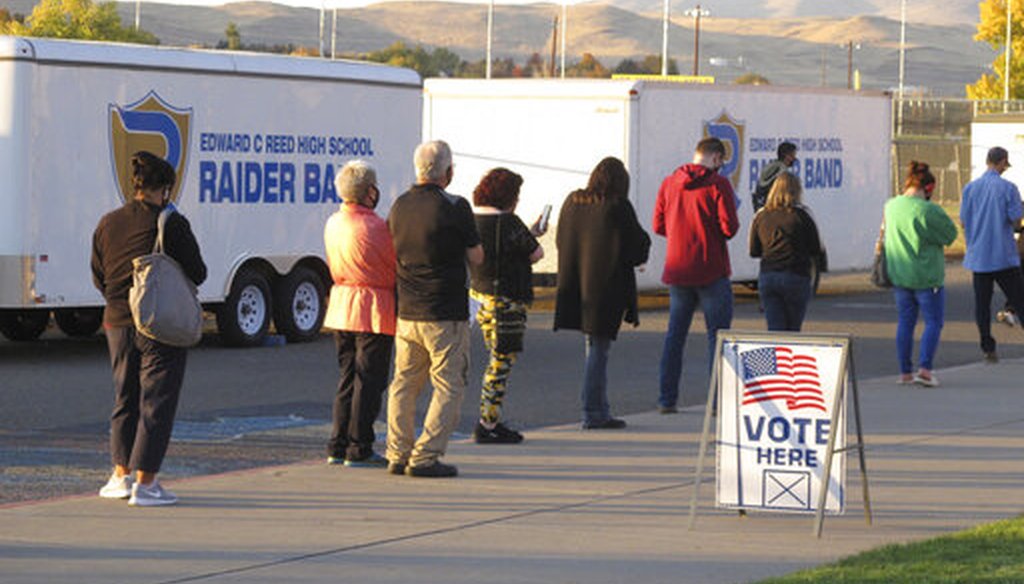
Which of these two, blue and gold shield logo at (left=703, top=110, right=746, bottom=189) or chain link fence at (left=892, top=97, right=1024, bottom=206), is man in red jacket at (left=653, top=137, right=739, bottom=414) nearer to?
blue and gold shield logo at (left=703, top=110, right=746, bottom=189)

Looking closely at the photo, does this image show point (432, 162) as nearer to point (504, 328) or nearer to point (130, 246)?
point (504, 328)

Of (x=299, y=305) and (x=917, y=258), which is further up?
(x=917, y=258)

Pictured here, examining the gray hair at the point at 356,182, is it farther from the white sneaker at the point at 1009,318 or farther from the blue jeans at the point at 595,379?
the white sneaker at the point at 1009,318

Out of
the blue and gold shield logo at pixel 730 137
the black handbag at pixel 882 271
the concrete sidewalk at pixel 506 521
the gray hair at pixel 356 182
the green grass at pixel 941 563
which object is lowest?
the concrete sidewalk at pixel 506 521

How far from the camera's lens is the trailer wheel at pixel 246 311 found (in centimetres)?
1991

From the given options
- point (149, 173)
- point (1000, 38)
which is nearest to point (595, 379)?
point (149, 173)

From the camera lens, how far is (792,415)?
1028cm

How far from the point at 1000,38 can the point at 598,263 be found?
197ft

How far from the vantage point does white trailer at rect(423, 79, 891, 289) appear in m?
24.6

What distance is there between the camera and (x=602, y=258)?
1384cm

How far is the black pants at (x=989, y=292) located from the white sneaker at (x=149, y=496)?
9.82 metres

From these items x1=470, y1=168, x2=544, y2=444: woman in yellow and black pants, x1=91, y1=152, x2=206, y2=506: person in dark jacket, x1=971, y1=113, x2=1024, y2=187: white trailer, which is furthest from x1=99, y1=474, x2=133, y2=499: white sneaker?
x1=971, y1=113, x2=1024, y2=187: white trailer

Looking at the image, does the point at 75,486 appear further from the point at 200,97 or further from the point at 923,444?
the point at 200,97

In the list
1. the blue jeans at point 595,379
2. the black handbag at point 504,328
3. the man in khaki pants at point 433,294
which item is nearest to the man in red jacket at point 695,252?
the blue jeans at point 595,379
